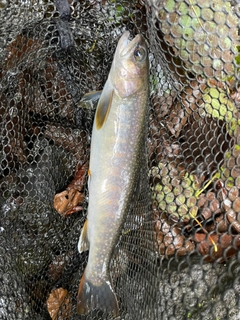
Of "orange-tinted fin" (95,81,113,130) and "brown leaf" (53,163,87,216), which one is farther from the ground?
"orange-tinted fin" (95,81,113,130)

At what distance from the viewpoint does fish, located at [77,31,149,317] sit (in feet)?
5.26

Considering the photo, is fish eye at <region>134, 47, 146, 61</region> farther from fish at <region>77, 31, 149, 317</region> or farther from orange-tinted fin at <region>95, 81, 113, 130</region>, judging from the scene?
orange-tinted fin at <region>95, 81, 113, 130</region>

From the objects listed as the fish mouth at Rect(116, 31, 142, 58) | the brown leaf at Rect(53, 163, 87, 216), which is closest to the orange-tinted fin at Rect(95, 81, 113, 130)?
the fish mouth at Rect(116, 31, 142, 58)

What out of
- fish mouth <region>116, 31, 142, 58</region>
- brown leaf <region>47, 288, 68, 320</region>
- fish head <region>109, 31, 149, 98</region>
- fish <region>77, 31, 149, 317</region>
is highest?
fish mouth <region>116, 31, 142, 58</region>

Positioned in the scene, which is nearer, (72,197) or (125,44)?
Answer: (125,44)

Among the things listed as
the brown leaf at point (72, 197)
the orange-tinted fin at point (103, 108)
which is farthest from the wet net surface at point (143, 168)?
the orange-tinted fin at point (103, 108)

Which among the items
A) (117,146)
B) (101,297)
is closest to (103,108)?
(117,146)

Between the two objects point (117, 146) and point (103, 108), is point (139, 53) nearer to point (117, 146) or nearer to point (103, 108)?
point (103, 108)

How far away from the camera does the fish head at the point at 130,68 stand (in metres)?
1.61

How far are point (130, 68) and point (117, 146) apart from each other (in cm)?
39

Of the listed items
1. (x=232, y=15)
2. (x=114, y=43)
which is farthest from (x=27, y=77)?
(x=232, y=15)

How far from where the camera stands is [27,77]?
2.03 metres

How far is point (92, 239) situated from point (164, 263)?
0.41 m

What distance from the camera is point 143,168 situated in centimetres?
171
